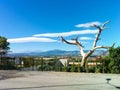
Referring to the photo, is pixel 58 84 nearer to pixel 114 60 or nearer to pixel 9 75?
pixel 9 75

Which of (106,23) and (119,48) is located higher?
(106,23)

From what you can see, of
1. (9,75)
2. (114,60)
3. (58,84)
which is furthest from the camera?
(114,60)

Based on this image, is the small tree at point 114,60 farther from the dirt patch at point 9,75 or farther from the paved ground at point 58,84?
the dirt patch at point 9,75

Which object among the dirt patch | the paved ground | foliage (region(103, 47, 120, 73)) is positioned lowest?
the paved ground

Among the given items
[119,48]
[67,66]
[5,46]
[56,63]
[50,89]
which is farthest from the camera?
[5,46]

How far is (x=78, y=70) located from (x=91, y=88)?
13.2m

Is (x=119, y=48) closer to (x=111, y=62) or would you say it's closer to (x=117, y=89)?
(x=111, y=62)

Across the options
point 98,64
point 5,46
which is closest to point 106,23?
point 98,64

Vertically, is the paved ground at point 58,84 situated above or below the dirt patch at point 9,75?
below

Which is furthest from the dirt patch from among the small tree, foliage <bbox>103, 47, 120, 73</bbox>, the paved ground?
the small tree

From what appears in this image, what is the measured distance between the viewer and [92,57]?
34469mm

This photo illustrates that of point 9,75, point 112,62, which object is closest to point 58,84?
point 9,75

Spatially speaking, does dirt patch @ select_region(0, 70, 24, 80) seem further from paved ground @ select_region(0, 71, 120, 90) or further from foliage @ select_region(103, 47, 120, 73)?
foliage @ select_region(103, 47, 120, 73)

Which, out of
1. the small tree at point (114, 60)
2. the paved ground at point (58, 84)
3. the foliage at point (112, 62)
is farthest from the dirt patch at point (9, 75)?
the small tree at point (114, 60)
